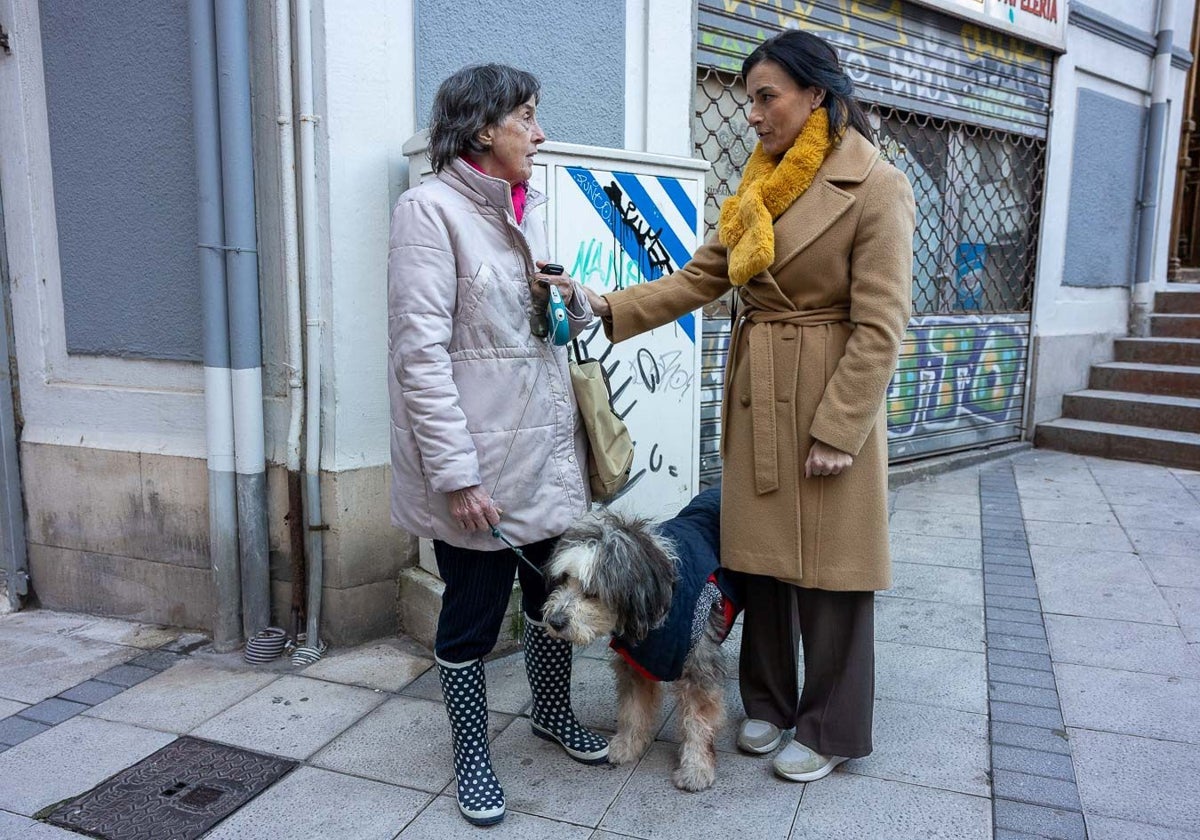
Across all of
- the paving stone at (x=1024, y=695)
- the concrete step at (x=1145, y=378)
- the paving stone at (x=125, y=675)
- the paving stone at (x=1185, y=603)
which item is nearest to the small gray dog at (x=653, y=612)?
the paving stone at (x=1024, y=695)

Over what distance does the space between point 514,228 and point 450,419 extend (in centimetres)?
60

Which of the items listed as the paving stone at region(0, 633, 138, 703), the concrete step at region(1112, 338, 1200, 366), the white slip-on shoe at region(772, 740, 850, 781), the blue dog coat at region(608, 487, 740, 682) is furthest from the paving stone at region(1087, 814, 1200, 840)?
the concrete step at region(1112, 338, 1200, 366)

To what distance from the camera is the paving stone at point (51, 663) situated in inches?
140

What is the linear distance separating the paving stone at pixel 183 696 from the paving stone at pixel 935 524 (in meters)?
3.77

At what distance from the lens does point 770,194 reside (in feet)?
8.61

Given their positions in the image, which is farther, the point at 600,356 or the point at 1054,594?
the point at 1054,594

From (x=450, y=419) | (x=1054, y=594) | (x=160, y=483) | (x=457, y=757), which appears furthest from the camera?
(x=1054, y=594)

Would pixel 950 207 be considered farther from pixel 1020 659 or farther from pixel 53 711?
pixel 53 711

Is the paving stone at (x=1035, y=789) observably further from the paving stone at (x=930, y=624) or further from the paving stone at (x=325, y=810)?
the paving stone at (x=325, y=810)

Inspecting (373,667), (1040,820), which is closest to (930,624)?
(1040,820)

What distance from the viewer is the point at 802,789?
9.04ft

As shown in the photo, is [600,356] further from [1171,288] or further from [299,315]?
[1171,288]

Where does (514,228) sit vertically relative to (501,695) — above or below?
above

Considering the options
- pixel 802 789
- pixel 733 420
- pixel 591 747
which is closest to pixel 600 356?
pixel 733 420
